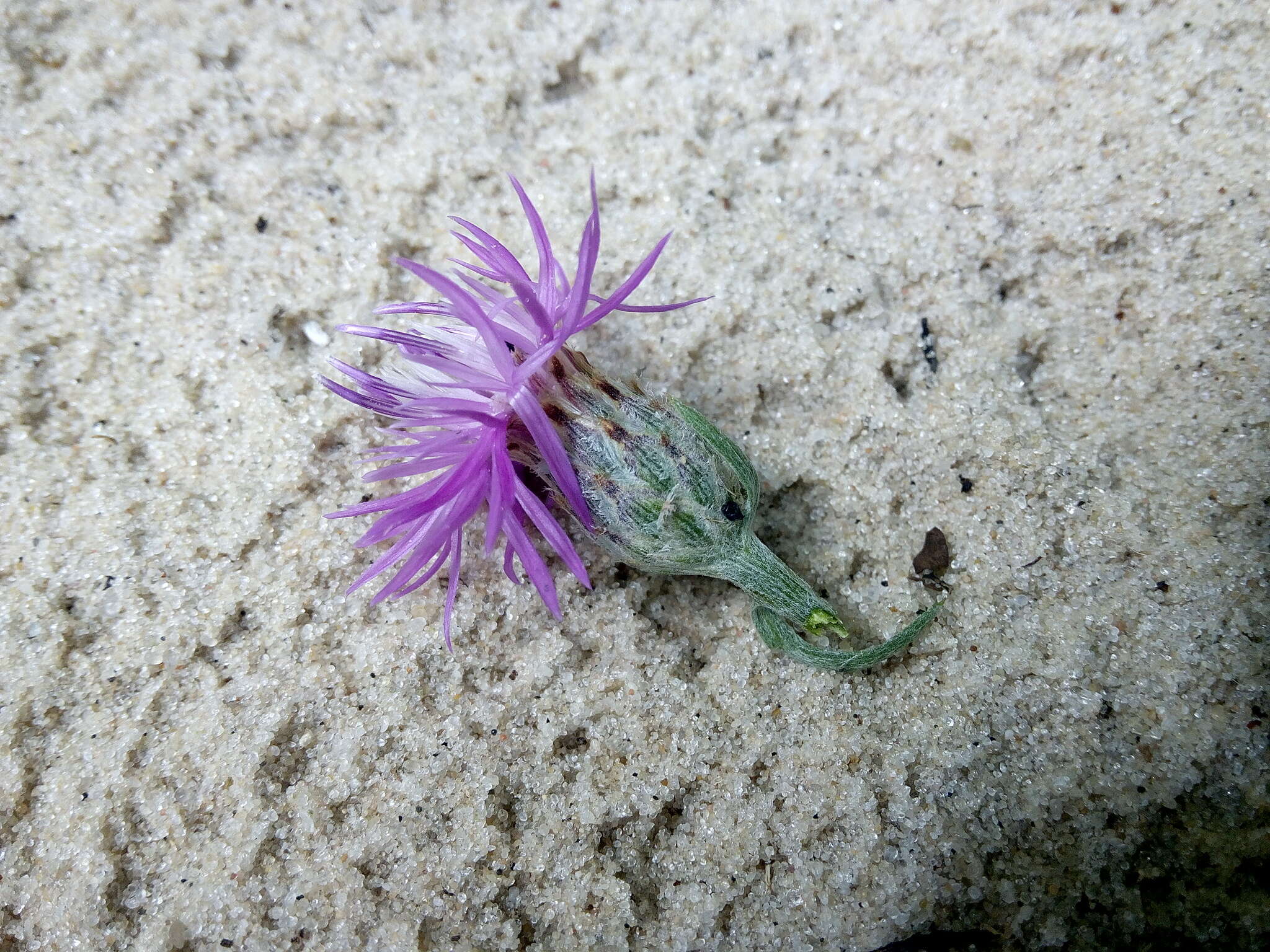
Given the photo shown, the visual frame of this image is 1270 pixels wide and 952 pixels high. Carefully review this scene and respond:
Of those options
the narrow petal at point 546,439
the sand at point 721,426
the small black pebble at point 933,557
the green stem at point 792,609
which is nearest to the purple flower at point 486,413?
the narrow petal at point 546,439

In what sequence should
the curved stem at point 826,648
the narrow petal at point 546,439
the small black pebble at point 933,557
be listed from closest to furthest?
the narrow petal at point 546,439, the curved stem at point 826,648, the small black pebble at point 933,557

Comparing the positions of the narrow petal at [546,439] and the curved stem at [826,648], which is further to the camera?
the curved stem at [826,648]

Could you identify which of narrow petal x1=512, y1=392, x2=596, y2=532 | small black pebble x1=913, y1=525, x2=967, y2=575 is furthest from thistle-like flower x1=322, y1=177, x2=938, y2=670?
small black pebble x1=913, y1=525, x2=967, y2=575

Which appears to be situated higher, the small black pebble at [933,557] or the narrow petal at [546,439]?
the narrow petal at [546,439]

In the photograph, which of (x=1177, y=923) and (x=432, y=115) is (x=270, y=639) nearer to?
(x=432, y=115)

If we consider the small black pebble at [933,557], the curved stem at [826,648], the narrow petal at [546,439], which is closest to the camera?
the narrow petal at [546,439]

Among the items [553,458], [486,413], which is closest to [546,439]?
[553,458]

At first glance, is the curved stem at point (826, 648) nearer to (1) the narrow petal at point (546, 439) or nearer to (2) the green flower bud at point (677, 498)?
(2) the green flower bud at point (677, 498)

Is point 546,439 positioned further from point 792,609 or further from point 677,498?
point 792,609
